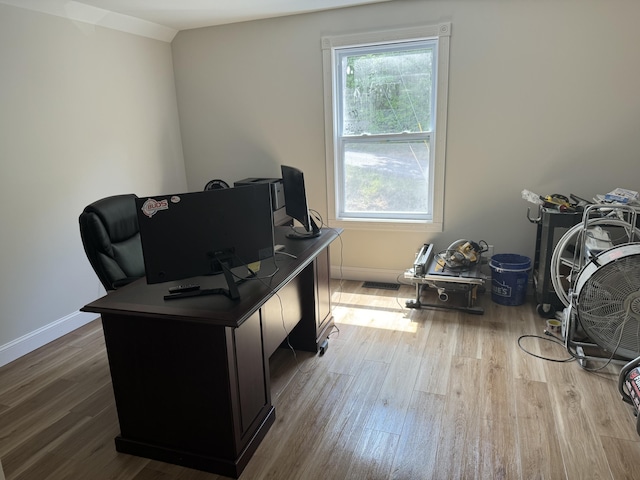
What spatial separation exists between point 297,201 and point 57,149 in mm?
1874

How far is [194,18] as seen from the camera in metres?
3.63

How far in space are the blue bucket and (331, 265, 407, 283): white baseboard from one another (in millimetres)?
836

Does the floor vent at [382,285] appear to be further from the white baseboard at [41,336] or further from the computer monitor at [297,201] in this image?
the white baseboard at [41,336]

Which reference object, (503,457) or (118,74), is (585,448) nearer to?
(503,457)

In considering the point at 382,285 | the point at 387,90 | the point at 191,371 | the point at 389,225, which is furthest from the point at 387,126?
the point at 191,371

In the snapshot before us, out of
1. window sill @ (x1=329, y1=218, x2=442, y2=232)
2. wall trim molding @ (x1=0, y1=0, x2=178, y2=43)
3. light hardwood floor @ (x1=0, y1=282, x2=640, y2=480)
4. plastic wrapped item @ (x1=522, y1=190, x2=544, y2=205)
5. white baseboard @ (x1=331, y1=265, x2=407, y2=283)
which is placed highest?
wall trim molding @ (x1=0, y1=0, x2=178, y2=43)

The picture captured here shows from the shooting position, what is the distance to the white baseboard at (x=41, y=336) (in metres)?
2.81

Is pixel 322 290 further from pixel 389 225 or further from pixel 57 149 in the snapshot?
pixel 57 149

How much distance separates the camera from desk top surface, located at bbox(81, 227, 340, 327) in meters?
1.67

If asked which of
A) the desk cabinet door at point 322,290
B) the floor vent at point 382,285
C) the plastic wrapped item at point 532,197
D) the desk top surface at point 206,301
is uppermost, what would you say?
the plastic wrapped item at point 532,197

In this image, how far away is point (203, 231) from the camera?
177cm

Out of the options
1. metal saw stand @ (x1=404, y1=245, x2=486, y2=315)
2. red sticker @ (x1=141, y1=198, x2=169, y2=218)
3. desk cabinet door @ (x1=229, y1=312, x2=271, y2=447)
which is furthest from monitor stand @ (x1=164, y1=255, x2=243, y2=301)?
metal saw stand @ (x1=404, y1=245, x2=486, y2=315)

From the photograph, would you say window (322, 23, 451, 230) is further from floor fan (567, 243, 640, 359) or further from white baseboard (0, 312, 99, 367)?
white baseboard (0, 312, 99, 367)

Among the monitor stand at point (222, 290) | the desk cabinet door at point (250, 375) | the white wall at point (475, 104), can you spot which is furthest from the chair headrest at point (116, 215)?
the white wall at point (475, 104)
